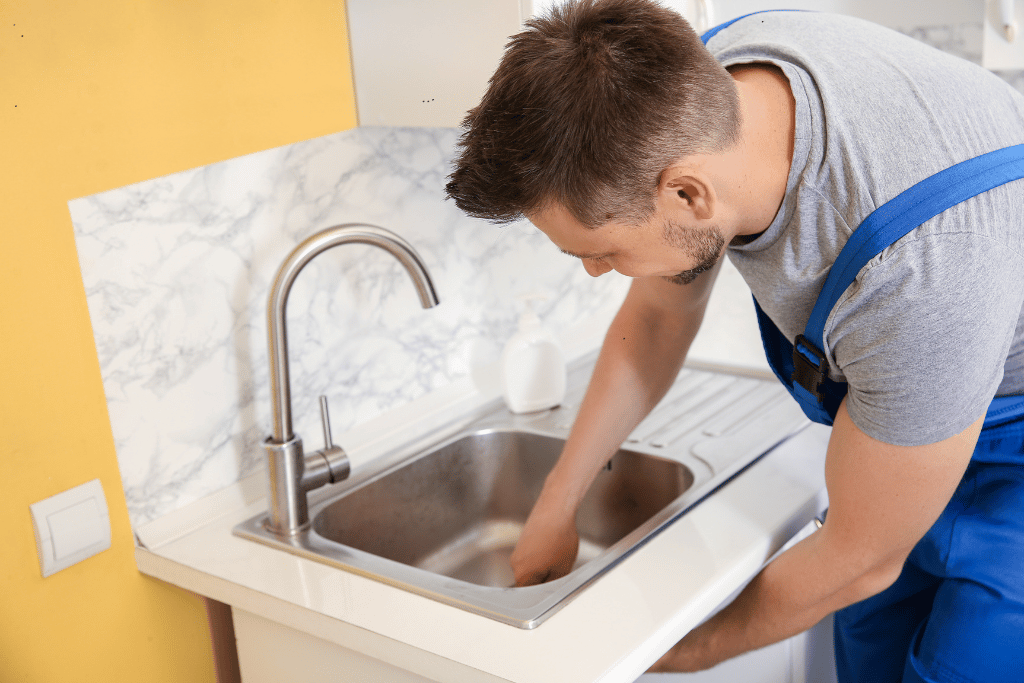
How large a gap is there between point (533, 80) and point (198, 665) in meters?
0.90

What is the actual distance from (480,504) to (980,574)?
729 mm

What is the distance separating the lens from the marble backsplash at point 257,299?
112 cm

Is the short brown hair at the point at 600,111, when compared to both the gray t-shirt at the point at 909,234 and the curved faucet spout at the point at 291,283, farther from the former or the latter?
the curved faucet spout at the point at 291,283

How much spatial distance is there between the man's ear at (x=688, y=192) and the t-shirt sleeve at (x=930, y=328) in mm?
152

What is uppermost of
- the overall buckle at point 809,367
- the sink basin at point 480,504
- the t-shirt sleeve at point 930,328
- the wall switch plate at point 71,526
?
the t-shirt sleeve at point 930,328

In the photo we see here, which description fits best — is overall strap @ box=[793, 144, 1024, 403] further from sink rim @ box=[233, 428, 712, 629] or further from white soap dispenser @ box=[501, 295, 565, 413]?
white soap dispenser @ box=[501, 295, 565, 413]

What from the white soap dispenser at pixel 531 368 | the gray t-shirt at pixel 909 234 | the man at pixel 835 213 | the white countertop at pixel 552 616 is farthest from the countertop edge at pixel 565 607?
the white soap dispenser at pixel 531 368

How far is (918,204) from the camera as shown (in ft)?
2.62

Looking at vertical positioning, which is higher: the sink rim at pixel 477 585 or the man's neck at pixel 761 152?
the man's neck at pixel 761 152

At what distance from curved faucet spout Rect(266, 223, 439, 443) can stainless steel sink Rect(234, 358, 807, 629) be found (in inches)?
6.5

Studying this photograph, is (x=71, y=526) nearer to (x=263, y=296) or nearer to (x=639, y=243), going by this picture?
(x=263, y=296)

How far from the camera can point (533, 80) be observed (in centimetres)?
80

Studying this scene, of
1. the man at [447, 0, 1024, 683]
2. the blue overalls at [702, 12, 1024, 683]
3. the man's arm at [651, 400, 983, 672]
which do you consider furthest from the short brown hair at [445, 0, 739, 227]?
the man's arm at [651, 400, 983, 672]

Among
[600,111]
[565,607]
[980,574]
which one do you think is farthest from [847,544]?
[600,111]
